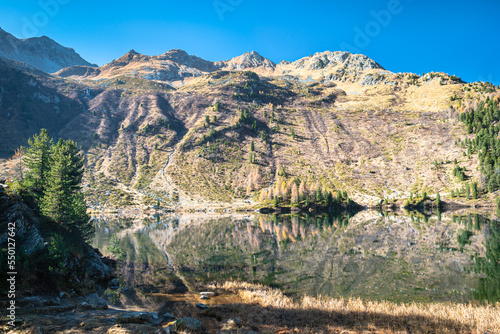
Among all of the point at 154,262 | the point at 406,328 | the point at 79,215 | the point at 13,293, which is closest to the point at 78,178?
the point at 79,215

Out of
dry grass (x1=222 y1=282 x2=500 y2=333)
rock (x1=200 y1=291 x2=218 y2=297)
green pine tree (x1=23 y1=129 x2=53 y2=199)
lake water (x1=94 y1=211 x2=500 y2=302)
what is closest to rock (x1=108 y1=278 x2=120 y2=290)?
lake water (x1=94 y1=211 x2=500 y2=302)

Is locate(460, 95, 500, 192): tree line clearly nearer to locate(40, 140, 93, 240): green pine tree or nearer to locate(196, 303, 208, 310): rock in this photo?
locate(196, 303, 208, 310): rock

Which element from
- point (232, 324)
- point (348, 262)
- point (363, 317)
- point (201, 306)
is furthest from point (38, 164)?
point (348, 262)

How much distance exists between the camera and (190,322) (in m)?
15.9

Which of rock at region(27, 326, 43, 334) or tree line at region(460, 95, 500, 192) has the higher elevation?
tree line at region(460, 95, 500, 192)

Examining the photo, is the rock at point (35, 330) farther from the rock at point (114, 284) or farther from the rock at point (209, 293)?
the rock at point (114, 284)

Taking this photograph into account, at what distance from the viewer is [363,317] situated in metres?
18.9

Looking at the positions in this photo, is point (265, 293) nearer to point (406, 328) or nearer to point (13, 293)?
point (406, 328)

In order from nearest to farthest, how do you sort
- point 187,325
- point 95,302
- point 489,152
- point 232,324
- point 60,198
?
point 187,325, point 232,324, point 95,302, point 60,198, point 489,152

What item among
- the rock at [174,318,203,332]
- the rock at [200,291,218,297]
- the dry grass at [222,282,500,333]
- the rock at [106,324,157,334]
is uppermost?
the rock at [106,324,157,334]

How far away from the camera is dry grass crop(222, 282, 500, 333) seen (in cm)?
1642

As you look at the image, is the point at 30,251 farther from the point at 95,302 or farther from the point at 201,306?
the point at 201,306

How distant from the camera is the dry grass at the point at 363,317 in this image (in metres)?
16.4

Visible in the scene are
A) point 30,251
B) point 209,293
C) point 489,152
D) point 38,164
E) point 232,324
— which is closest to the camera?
point 232,324
